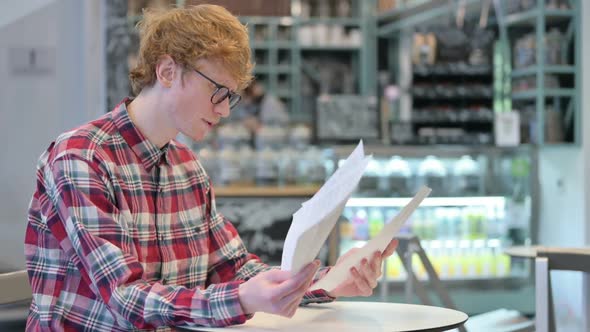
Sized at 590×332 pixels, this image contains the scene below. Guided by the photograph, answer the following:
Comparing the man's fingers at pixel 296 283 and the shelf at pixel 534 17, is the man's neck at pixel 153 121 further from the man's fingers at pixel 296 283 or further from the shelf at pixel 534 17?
the shelf at pixel 534 17

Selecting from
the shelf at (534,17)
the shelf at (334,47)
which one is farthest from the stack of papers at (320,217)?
the shelf at (334,47)

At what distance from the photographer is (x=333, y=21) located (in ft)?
34.3

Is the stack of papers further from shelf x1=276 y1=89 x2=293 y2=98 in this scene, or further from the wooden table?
shelf x1=276 y1=89 x2=293 y2=98

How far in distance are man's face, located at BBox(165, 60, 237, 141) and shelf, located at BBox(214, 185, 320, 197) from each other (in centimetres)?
436

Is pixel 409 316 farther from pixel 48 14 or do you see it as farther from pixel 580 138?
pixel 580 138

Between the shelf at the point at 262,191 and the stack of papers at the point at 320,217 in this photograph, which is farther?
the shelf at the point at 262,191

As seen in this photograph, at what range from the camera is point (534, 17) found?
722cm

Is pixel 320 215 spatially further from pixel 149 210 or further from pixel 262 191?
pixel 262 191

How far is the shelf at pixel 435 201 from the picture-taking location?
21.2 feet

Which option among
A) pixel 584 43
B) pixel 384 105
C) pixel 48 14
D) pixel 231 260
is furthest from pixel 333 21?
pixel 231 260

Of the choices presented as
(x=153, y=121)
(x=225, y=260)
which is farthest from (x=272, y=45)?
(x=153, y=121)

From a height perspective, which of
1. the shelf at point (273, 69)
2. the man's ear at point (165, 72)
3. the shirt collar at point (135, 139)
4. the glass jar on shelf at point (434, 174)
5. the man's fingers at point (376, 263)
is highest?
the shelf at point (273, 69)

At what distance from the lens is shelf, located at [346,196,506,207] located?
6.48 metres

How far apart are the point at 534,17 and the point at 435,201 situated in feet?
6.20
